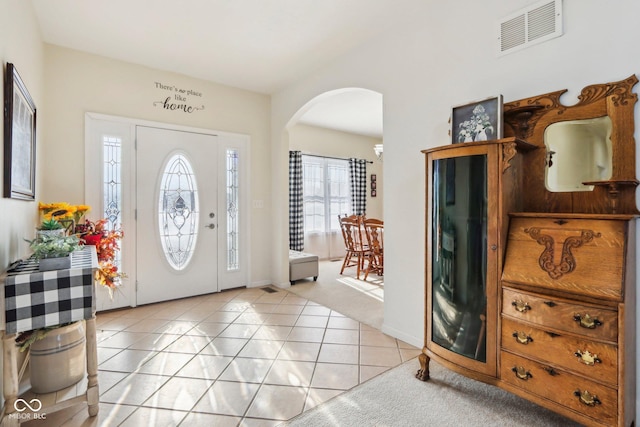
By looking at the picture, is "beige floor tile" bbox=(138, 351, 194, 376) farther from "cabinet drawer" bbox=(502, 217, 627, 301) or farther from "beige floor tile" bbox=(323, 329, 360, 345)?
"cabinet drawer" bbox=(502, 217, 627, 301)

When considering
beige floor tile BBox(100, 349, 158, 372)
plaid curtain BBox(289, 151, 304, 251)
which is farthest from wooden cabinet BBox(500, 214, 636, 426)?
plaid curtain BBox(289, 151, 304, 251)

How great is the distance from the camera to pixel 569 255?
1448 millimetres

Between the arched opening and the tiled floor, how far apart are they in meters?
1.43

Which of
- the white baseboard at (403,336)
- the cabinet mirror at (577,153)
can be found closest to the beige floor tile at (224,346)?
the white baseboard at (403,336)

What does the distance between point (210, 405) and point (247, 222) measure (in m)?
2.68

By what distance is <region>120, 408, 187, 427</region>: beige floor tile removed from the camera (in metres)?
1.61

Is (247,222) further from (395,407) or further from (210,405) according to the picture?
(395,407)

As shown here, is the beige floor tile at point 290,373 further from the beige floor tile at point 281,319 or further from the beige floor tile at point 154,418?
the beige floor tile at point 281,319

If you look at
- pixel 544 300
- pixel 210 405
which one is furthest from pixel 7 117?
pixel 544 300

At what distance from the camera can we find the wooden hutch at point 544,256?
1.35 metres

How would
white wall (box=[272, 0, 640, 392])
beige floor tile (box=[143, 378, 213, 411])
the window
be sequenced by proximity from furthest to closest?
the window
beige floor tile (box=[143, 378, 213, 411])
white wall (box=[272, 0, 640, 392])

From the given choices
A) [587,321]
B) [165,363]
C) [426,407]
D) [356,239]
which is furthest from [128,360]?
[356,239]

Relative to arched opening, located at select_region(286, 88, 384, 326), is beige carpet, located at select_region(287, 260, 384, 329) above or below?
below

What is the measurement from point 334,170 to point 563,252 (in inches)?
213
